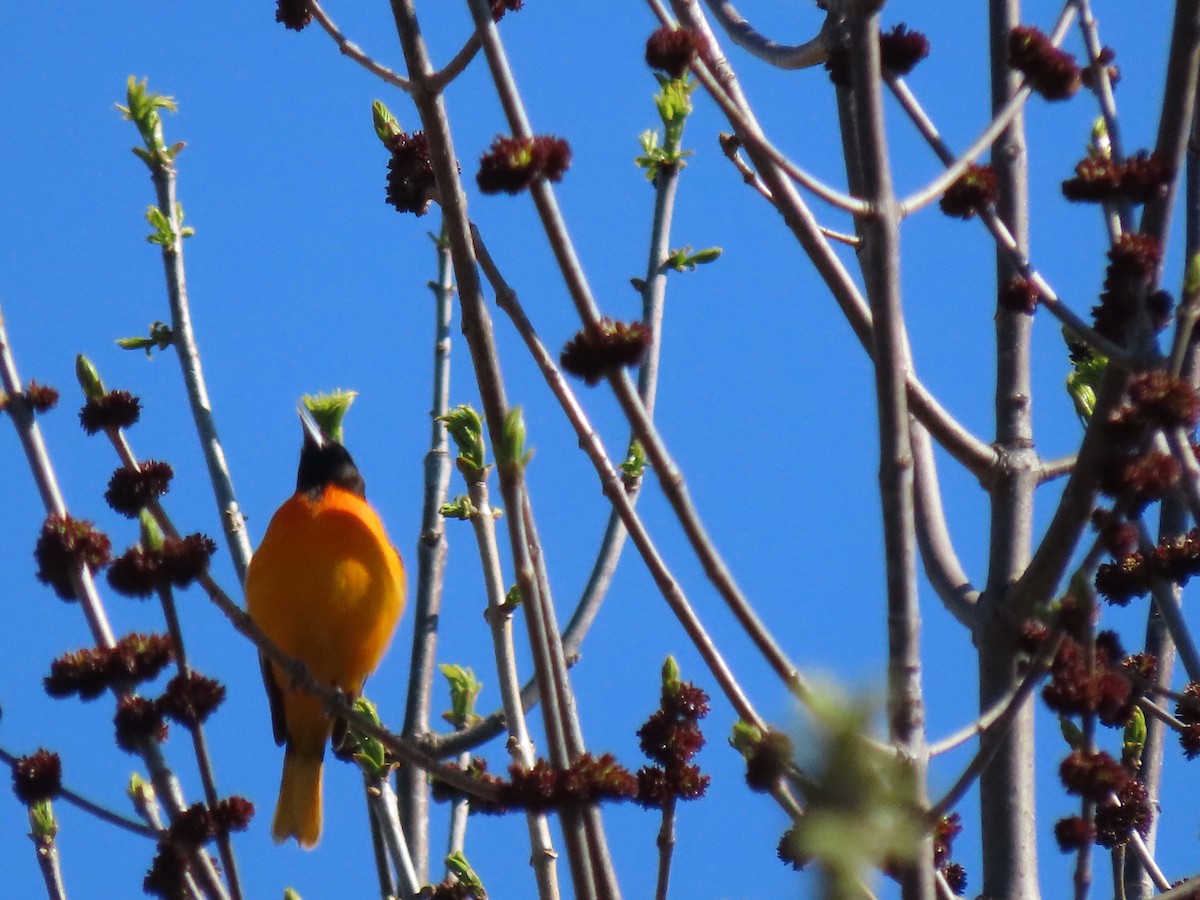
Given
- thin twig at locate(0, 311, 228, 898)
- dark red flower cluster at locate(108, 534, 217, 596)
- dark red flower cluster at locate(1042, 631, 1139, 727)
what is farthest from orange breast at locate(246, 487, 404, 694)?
dark red flower cluster at locate(1042, 631, 1139, 727)

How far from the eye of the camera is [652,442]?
6.64ft

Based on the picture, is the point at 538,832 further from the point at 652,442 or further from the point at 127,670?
the point at 652,442

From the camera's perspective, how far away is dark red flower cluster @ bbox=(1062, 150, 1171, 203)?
2469mm

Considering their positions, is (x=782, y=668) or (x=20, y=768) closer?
(x=782, y=668)

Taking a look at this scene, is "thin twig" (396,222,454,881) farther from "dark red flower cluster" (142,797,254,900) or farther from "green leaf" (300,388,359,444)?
"dark red flower cluster" (142,797,254,900)

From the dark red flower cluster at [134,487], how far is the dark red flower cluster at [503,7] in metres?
1.09

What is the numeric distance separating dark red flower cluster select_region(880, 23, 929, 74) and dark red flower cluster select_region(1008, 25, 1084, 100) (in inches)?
9.3

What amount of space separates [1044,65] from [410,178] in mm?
1228

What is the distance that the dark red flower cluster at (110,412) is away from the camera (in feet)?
9.16

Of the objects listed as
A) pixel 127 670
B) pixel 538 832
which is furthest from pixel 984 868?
pixel 127 670

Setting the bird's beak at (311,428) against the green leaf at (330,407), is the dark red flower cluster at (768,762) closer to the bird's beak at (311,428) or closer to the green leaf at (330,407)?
the green leaf at (330,407)

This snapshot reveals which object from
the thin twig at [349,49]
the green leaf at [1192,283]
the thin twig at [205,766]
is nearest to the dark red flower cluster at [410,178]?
the thin twig at [349,49]

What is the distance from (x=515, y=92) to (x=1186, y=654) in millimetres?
1737

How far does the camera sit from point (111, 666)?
2369 millimetres
